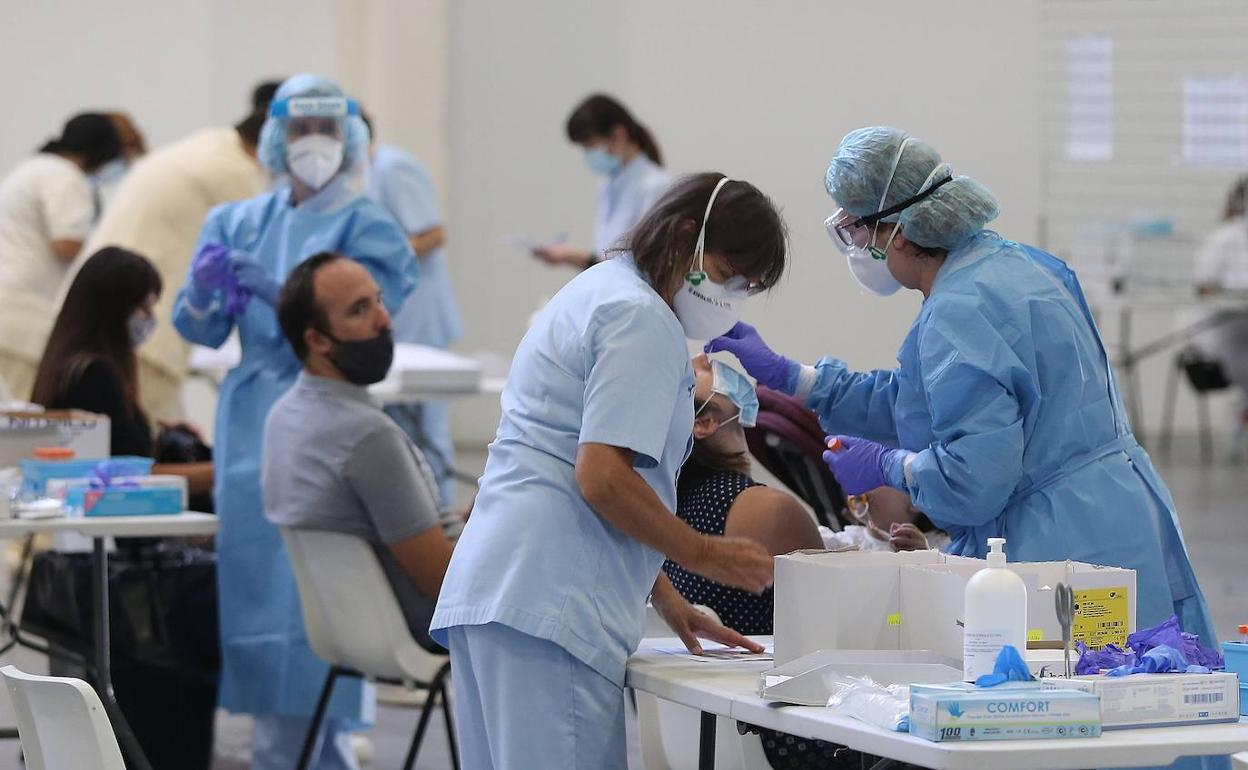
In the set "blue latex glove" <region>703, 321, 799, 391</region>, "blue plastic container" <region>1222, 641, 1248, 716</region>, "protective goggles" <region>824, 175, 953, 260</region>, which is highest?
"protective goggles" <region>824, 175, 953, 260</region>

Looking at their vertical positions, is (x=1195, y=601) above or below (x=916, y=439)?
below

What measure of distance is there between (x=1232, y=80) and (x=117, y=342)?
469 centimetres

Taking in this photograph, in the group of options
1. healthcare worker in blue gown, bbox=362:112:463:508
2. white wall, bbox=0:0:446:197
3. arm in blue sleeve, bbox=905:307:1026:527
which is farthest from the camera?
white wall, bbox=0:0:446:197

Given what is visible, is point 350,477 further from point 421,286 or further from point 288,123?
point 421,286

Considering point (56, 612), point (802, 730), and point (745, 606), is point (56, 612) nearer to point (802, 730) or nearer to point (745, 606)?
point (745, 606)

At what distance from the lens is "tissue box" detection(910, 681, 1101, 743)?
1692mm

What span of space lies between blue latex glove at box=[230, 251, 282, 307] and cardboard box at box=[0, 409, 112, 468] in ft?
1.44

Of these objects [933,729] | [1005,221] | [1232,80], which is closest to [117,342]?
[1005,221]

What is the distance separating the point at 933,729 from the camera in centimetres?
169

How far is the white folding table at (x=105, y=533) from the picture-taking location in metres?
3.27

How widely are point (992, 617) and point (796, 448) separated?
1319 mm

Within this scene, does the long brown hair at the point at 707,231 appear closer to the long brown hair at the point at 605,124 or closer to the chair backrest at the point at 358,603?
the chair backrest at the point at 358,603

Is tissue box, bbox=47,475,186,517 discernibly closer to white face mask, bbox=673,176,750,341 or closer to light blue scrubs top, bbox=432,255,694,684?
light blue scrubs top, bbox=432,255,694,684

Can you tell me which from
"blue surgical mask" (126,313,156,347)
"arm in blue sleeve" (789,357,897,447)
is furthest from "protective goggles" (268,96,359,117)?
"arm in blue sleeve" (789,357,897,447)
